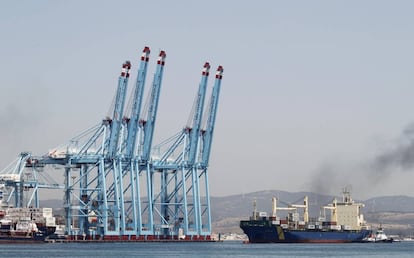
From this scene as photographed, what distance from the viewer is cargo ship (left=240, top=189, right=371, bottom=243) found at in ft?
500

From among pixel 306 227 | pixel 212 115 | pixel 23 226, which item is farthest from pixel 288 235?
pixel 23 226

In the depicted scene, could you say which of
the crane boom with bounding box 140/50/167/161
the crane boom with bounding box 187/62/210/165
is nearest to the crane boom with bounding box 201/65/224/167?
the crane boom with bounding box 187/62/210/165

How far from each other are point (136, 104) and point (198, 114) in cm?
1260

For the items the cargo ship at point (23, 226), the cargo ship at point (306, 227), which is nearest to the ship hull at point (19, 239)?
the cargo ship at point (23, 226)

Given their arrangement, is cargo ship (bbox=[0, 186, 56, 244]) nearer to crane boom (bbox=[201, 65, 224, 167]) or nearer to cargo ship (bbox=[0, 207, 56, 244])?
cargo ship (bbox=[0, 207, 56, 244])

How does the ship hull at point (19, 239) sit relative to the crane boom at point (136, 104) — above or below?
below

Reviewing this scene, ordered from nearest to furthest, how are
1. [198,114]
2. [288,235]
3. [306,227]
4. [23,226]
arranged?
[23,226] < [198,114] < [288,235] < [306,227]

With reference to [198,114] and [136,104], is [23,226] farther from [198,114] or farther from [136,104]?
[198,114]

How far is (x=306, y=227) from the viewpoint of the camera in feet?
522

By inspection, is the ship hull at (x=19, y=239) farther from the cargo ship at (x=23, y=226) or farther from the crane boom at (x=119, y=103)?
the crane boom at (x=119, y=103)

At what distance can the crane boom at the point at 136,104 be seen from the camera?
13462 centimetres

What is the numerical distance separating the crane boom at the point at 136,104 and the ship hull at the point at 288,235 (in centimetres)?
2533

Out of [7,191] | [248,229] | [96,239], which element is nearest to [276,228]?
[248,229]

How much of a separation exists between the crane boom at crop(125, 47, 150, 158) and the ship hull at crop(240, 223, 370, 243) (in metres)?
25.3
